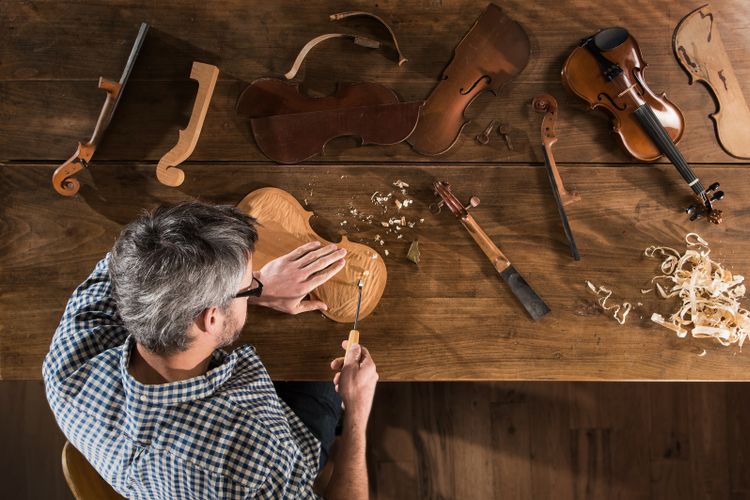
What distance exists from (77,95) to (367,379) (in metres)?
1.37

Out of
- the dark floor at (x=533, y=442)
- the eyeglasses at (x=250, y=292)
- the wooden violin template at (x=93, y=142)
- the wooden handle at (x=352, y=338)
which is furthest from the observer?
the dark floor at (x=533, y=442)

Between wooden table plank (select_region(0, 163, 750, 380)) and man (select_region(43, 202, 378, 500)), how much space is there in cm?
30

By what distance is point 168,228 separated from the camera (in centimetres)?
149

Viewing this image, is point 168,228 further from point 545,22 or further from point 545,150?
point 545,22

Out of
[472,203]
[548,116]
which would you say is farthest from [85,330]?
[548,116]

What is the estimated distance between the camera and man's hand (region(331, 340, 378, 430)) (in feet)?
6.00

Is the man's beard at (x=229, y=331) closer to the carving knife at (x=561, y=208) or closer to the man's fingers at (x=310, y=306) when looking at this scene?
the man's fingers at (x=310, y=306)

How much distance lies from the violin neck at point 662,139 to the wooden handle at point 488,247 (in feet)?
2.01

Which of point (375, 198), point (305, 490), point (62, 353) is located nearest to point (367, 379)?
point (305, 490)

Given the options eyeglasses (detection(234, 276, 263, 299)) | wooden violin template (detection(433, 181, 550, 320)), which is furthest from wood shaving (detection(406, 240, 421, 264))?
eyeglasses (detection(234, 276, 263, 299))

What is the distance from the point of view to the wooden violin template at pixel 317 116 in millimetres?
1934

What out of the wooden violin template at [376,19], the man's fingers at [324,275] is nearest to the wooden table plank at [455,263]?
the man's fingers at [324,275]

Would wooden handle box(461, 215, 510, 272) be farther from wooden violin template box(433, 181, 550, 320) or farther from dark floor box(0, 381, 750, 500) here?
dark floor box(0, 381, 750, 500)

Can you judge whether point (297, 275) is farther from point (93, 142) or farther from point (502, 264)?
point (93, 142)
